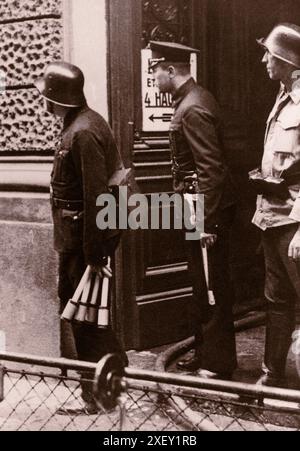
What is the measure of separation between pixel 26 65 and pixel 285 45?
2002mm

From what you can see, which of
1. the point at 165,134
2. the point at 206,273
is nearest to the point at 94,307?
the point at 206,273

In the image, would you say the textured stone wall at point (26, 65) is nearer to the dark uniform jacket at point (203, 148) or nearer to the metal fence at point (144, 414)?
the dark uniform jacket at point (203, 148)

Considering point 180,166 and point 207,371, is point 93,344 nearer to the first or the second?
point 207,371

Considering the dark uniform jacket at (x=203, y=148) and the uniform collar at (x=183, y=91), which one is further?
the uniform collar at (x=183, y=91)

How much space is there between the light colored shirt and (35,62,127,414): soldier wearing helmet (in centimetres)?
93

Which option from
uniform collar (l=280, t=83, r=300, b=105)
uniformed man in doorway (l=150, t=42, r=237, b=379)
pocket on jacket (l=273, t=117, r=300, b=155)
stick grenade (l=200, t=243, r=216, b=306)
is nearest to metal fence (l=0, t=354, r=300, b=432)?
uniformed man in doorway (l=150, t=42, r=237, b=379)

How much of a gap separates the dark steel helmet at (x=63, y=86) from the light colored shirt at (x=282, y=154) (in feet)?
3.96

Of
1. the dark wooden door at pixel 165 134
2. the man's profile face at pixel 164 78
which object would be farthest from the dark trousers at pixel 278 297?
the man's profile face at pixel 164 78

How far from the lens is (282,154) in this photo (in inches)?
214

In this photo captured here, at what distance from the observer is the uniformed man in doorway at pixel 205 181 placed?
18.8 feet

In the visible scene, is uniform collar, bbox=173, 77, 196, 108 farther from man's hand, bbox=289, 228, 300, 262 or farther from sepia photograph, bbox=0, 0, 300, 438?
man's hand, bbox=289, 228, 300, 262

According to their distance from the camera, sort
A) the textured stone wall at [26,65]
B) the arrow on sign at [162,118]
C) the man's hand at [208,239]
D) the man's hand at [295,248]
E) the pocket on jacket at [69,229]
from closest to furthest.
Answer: the man's hand at [295,248] < the pocket on jacket at [69,229] < the man's hand at [208,239] < the textured stone wall at [26,65] < the arrow on sign at [162,118]

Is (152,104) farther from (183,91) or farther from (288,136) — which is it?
(288,136)

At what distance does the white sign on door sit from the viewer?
6.67 m
